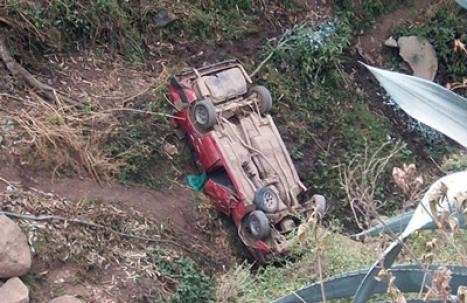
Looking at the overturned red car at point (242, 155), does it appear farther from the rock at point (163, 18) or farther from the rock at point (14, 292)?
the rock at point (14, 292)

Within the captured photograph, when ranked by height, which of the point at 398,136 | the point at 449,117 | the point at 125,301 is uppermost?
the point at 449,117

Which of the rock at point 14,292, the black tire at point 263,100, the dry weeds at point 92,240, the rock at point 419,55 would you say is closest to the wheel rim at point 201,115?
the black tire at point 263,100

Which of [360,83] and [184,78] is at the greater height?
[184,78]

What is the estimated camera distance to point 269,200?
7.13 meters

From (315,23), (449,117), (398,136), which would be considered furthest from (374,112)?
(449,117)

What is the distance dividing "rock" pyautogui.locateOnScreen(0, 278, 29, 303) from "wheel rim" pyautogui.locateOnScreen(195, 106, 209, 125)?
2206mm

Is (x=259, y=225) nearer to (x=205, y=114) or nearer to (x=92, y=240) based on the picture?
(x=205, y=114)

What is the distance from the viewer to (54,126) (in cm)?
702

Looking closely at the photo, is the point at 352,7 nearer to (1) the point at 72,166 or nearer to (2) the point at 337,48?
(2) the point at 337,48

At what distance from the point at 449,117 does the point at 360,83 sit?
7250mm

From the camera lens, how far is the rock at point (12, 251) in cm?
569

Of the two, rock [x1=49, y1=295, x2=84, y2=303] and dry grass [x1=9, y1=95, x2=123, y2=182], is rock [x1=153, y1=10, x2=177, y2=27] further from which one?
rock [x1=49, y1=295, x2=84, y2=303]

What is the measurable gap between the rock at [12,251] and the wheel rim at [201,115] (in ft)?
6.46

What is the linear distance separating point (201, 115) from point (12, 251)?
7.15ft
